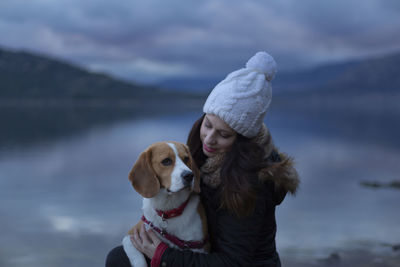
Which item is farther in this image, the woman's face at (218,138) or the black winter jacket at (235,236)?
the woman's face at (218,138)

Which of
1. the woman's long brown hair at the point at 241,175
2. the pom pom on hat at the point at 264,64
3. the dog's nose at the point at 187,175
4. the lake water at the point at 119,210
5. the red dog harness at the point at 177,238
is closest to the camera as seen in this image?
the woman's long brown hair at the point at 241,175

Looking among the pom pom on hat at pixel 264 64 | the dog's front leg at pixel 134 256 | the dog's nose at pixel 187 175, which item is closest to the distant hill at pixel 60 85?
the pom pom on hat at pixel 264 64

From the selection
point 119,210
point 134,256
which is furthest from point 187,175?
point 119,210

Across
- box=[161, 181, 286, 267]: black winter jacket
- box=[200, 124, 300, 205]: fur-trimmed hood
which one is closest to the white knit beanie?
box=[200, 124, 300, 205]: fur-trimmed hood

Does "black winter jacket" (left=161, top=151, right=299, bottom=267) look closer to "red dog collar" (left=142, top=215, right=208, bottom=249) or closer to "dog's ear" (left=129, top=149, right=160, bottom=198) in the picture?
"red dog collar" (left=142, top=215, right=208, bottom=249)

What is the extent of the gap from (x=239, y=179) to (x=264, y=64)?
1.06m

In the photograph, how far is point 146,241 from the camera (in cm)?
314

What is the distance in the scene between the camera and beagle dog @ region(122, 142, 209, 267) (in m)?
3.14

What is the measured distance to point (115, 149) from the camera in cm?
2477

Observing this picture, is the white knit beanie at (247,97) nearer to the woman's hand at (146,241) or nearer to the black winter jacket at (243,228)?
the black winter jacket at (243,228)

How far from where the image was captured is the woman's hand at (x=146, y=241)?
310 cm

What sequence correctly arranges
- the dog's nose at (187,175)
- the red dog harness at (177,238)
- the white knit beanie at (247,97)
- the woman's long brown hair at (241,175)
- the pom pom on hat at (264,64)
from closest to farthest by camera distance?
1. the woman's long brown hair at (241,175)
2. the dog's nose at (187,175)
3. the red dog harness at (177,238)
4. the white knit beanie at (247,97)
5. the pom pom on hat at (264,64)

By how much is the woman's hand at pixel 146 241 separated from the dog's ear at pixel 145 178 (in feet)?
1.01

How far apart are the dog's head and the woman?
0.76ft
